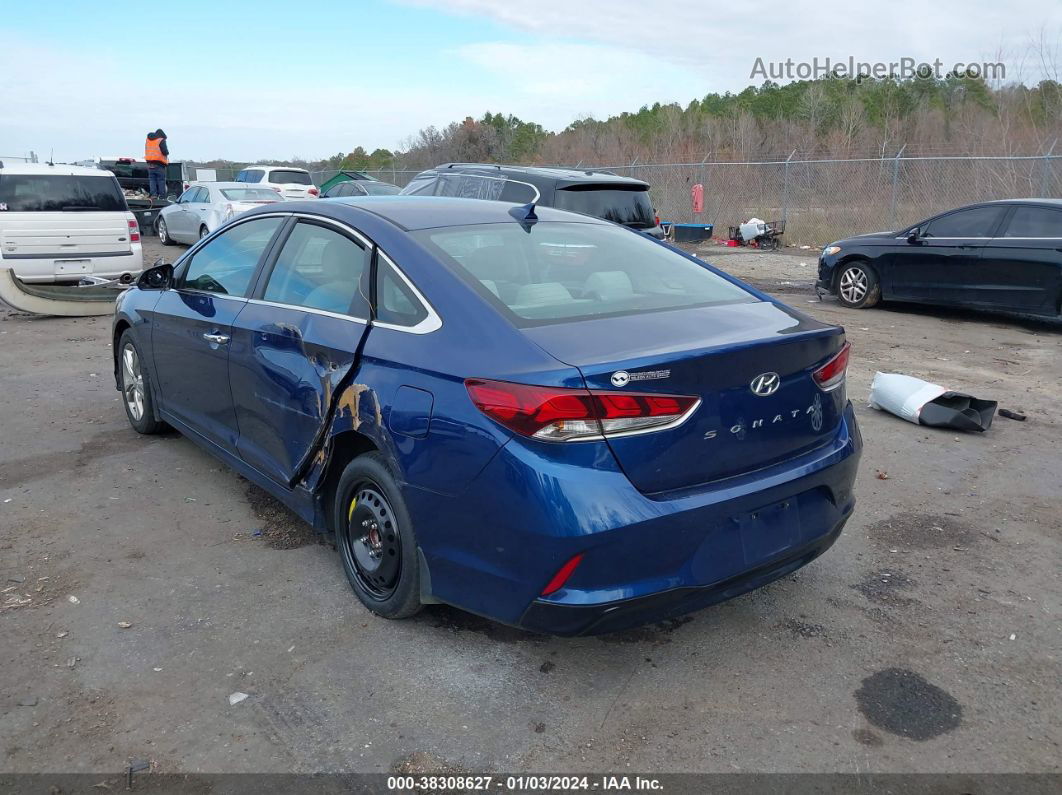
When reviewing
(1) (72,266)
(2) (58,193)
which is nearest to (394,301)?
(1) (72,266)

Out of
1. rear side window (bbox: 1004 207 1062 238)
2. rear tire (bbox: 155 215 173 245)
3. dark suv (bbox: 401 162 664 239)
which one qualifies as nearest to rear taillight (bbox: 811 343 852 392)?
dark suv (bbox: 401 162 664 239)

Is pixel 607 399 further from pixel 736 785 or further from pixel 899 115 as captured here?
pixel 899 115

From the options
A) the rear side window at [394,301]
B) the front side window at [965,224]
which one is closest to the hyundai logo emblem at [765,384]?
the rear side window at [394,301]

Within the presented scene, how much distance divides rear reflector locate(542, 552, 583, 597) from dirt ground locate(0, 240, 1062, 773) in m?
0.49

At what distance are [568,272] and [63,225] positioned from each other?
10.3m

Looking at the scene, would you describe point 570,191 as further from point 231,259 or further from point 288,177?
point 288,177

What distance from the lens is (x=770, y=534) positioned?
3064 millimetres

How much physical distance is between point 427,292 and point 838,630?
6.88 ft

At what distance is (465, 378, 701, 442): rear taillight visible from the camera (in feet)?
8.91

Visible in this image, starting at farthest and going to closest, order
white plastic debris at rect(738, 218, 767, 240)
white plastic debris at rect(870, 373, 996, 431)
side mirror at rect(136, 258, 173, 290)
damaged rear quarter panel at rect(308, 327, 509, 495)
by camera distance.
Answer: white plastic debris at rect(738, 218, 767, 240) < white plastic debris at rect(870, 373, 996, 431) < side mirror at rect(136, 258, 173, 290) < damaged rear quarter panel at rect(308, 327, 509, 495)

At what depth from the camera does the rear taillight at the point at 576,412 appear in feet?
8.91

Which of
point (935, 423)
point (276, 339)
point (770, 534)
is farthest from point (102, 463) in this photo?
point (935, 423)

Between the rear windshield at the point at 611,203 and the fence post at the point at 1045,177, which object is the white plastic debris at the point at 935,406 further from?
the fence post at the point at 1045,177

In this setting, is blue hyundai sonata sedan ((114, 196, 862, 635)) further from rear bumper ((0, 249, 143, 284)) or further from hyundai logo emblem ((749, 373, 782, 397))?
rear bumper ((0, 249, 143, 284))
